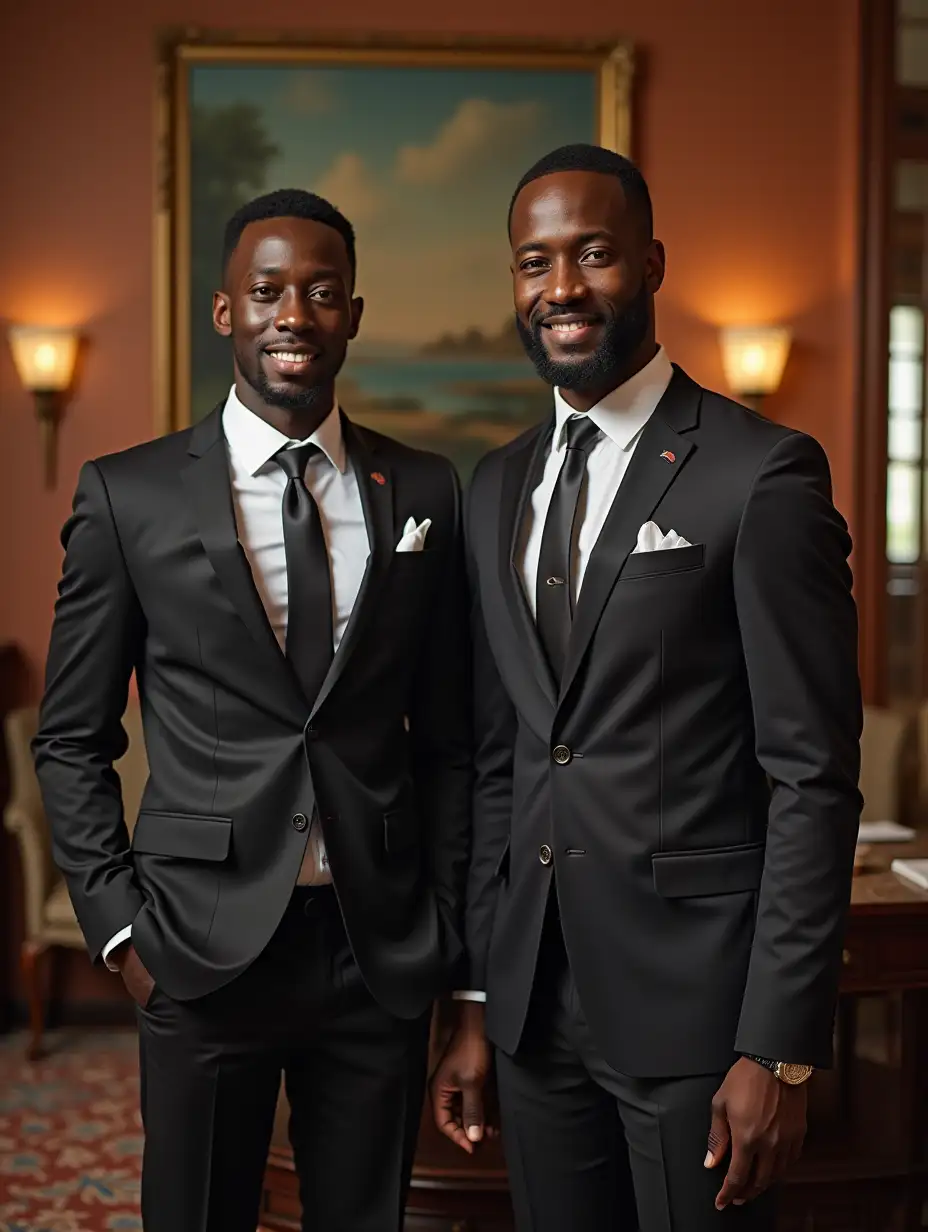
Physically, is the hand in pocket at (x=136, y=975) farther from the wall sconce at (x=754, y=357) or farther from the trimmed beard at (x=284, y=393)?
the wall sconce at (x=754, y=357)

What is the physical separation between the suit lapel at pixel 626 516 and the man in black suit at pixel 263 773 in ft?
1.14

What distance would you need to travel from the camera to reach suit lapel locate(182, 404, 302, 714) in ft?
6.22

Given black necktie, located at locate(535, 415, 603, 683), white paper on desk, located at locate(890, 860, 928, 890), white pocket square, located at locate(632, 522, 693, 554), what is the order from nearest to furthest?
white pocket square, located at locate(632, 522, 693, 554) < black necktie, located at locate(535, 415, 603, 683) < white paper on desk, located at locate(890, 860, 928, 890)

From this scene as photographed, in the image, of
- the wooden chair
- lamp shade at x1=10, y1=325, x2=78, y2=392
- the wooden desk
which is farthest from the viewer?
lamp shade at x1=10, y1=325, x2=78, y2=392

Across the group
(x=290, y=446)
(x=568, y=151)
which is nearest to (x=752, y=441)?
(x=568, y=151)

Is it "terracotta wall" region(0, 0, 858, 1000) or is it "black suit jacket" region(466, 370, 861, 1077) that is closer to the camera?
"black suit jacket" region(466, 370, 861, 1077)

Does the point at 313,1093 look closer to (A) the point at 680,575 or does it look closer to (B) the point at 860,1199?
(A) the point at 680,575

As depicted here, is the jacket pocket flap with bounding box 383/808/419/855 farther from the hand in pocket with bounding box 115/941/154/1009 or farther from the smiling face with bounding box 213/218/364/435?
the smiling face with bounding box 213/218/364/435

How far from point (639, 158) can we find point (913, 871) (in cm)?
303

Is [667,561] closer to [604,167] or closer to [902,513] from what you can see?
[604,167]

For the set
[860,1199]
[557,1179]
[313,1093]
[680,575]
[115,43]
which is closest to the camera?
[680,575]

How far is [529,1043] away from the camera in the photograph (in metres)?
1.85

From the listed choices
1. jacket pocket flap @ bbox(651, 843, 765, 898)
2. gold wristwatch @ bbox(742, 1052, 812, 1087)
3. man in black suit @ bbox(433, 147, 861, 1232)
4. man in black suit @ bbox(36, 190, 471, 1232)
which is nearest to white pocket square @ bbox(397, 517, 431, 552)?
man in black suit @ bbox(36, 190, 471, 1232)

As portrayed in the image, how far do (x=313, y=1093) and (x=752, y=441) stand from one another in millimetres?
1151
